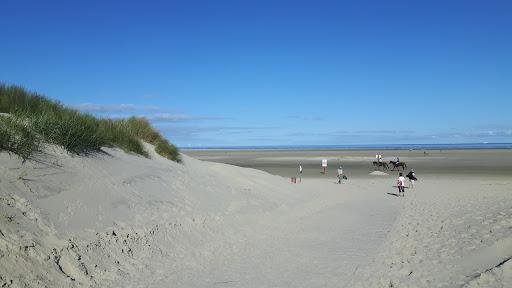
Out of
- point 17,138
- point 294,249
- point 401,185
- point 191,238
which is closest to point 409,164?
point 401,185

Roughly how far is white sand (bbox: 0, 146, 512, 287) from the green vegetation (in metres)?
0.39

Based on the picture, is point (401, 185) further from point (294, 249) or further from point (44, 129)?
point (44, 129)

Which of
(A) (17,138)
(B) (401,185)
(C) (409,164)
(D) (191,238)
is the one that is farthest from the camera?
(C) (409,164)

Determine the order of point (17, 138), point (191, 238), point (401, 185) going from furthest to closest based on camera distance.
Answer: point (401, 185) < point (191, 238) < point (17, 138)

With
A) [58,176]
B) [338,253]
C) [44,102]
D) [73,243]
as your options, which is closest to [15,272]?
[73,243]

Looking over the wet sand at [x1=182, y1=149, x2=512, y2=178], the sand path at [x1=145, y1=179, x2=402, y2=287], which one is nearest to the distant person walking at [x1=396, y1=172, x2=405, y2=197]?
the sand path at [x1=145, y1=179, x2=402, y2=287]

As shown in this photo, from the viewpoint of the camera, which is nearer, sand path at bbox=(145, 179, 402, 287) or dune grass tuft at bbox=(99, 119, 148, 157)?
sand path at bbox=(145, 179, 402, 287)

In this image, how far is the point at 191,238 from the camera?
941cm

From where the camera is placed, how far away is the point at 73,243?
6.85 metres

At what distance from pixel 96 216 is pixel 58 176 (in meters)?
1.26

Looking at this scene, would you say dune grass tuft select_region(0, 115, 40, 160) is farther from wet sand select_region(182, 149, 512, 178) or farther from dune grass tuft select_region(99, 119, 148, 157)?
wet sand select_region(182, 149, 512, 178)

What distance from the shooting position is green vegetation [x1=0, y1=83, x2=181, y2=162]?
8.27m

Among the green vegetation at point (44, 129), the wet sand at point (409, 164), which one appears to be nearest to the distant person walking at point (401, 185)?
the green vegetation at point (44, 129)

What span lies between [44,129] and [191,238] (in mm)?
4188
